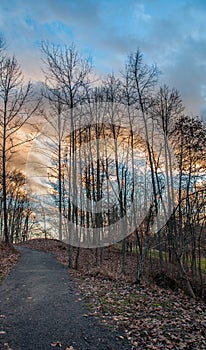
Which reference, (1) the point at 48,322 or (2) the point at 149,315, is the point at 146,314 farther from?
(1) the point at 48,322

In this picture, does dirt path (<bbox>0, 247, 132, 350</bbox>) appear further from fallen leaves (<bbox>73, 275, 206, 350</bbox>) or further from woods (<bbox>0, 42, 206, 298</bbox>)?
woods (<bbox>0, 42, 206, 298</bbox>)

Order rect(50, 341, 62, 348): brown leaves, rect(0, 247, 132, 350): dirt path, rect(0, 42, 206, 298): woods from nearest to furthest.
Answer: rect(50, 341, 62, 348): brown leaves, rect(0, 247, 132, 350): dirt path, rect(0, 42, 206, 298): woods

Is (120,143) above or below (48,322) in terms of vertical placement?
above

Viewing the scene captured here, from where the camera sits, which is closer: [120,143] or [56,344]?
[56,344]

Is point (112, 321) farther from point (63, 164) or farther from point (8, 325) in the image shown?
point (63, 164)

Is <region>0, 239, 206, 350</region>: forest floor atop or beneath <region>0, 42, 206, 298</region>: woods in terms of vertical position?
beneath

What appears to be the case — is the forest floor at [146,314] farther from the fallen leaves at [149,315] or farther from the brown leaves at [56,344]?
the brown leaves at [56,344]

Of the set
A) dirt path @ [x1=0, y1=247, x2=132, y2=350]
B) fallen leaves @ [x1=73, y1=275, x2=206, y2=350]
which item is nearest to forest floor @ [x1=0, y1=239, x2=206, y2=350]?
fallen leaves @ [x1=73, y1=275, x2=206, y2=350]

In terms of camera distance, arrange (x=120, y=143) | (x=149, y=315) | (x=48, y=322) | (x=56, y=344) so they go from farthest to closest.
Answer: (x=120, y=143) < (x=149, y=315) < (x=48, y=322) < (x=56, y=344)

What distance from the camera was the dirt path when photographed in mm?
4516

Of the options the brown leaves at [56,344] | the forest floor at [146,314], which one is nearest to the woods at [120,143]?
the forest floor at [146,314]

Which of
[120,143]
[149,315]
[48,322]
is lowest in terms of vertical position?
[149,315]

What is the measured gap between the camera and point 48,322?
18.0 feet

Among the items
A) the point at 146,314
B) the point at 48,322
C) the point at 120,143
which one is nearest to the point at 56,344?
the point at 48,322
